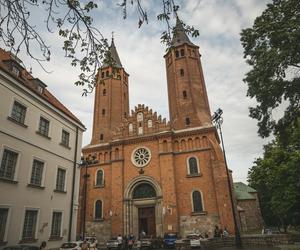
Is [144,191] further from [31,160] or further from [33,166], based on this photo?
[31,160]

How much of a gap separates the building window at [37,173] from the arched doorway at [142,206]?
577 inches

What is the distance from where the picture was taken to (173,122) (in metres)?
32.4

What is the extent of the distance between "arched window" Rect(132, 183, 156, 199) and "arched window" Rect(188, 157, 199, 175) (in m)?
4.79

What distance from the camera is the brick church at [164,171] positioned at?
1017 inches

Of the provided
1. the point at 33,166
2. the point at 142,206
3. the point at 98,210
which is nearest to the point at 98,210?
the point at 98,210

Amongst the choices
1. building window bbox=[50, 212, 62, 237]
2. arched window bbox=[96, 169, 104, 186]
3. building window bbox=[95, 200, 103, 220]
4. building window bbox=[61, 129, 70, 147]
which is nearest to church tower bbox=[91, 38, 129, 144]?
arched window bbox=[96, 169, 104, 186]

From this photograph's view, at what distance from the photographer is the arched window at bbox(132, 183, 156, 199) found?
28.8m

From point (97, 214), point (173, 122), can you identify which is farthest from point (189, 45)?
point (97, 214)

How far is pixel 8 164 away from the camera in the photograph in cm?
1330

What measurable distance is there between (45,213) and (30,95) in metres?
7.09

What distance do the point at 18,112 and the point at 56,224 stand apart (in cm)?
736

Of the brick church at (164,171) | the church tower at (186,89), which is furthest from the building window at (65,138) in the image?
the church tower at (186,89)

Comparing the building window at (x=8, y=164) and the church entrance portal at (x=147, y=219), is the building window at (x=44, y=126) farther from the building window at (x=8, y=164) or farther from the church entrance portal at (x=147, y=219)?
the church entrance portal at (x=147, y=219)

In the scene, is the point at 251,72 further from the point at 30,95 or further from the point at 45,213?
the point at 45,213
